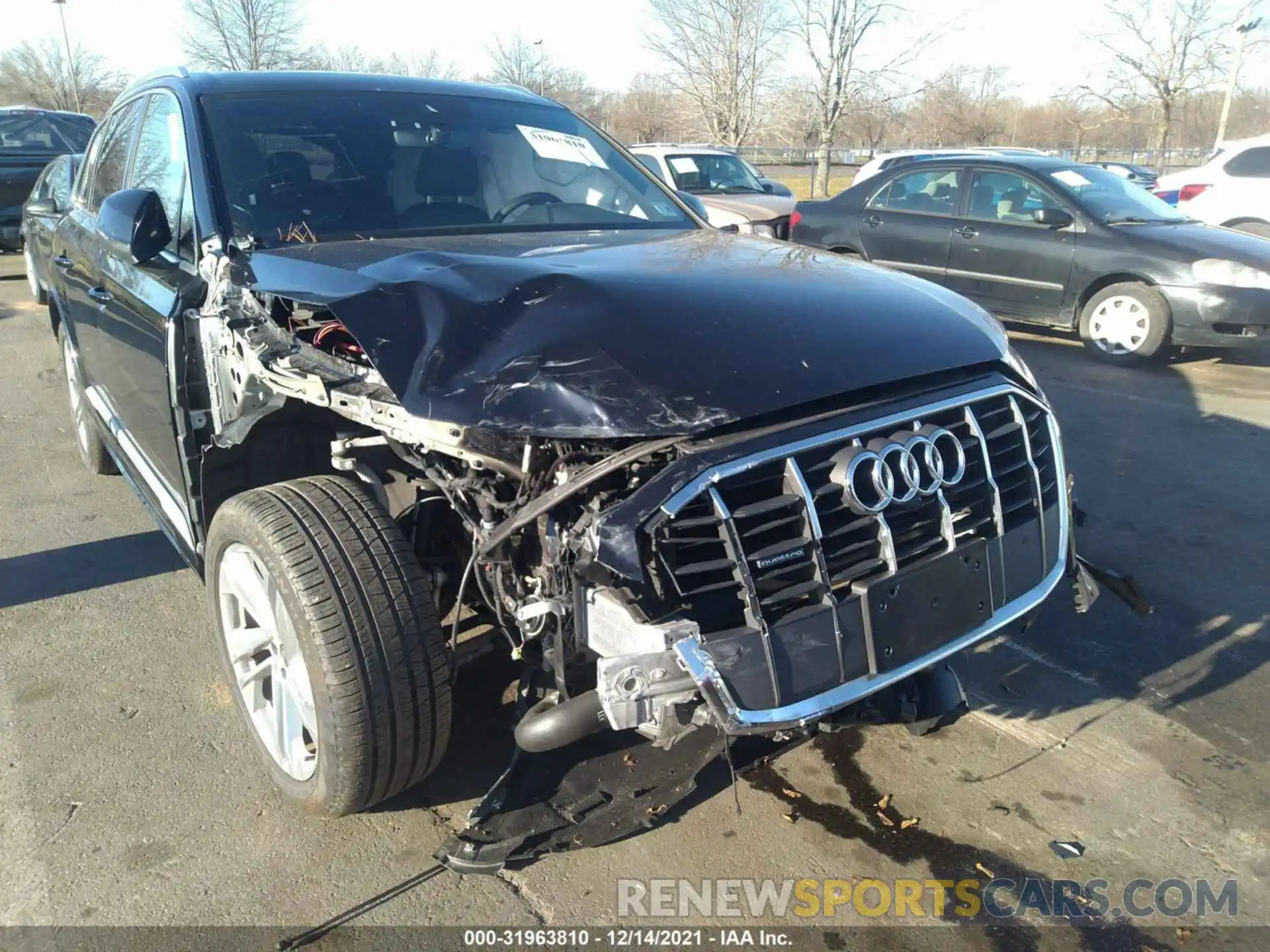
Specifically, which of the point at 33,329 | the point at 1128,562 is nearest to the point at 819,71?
the point at 33,329

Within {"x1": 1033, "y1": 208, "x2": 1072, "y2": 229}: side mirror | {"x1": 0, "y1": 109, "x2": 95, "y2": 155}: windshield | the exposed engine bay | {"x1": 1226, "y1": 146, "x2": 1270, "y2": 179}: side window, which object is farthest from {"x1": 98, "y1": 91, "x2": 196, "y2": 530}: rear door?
{"x1": 1226, "y1": 146, "x2": 1270, "y2": 179}: side window

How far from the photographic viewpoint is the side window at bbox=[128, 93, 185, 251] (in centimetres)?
320

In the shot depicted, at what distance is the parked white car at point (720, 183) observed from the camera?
38.7ft

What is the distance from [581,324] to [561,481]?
364mm

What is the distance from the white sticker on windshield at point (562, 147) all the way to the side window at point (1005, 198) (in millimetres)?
6057

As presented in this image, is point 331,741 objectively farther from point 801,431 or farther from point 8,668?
point 8,668

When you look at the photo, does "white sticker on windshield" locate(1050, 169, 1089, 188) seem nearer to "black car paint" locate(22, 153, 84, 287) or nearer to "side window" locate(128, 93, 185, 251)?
"side window" locate(128, 93, 185, 251)

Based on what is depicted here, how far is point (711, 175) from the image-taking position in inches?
523

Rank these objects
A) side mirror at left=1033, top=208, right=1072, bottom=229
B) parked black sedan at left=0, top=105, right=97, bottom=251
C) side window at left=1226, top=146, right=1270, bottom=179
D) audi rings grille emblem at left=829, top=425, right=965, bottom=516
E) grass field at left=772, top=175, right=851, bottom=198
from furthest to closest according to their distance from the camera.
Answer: grass field at left=772, top=175, right=851, bottom=198, parked black sedan at left=0, top=105, right=97, bottom=251, side window at left=1226, top=146, right=1270, bottom=179, side mirror at left=1033, top=208, right=1072, bottom=229, audi rings grille emblem at left=829, top=425, right=965, bottom=516

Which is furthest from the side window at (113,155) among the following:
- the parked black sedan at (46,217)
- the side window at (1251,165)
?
the side window at (1251,165)

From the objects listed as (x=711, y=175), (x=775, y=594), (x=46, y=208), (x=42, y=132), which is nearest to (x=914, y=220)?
(x=711, y=175)

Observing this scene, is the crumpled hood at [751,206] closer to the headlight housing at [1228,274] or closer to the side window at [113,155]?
the headlight housing at [1228,274]

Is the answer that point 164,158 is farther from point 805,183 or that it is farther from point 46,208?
point 805,183

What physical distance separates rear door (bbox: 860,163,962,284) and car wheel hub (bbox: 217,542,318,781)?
25.6ft
